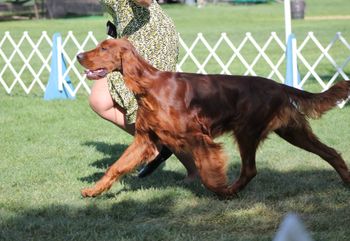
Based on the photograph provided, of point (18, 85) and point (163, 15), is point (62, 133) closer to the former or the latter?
point (163, 15)

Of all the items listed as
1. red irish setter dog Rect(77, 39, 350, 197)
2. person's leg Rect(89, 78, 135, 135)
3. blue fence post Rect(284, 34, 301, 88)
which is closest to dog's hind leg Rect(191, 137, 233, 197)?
red irish setter dog Rect(77, 39, 350, 197)

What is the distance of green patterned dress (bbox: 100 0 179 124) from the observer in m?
5.15

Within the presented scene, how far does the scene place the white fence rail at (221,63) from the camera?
11.0m

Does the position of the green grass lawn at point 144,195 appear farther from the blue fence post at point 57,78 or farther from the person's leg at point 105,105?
the blue fence post at point 57,78

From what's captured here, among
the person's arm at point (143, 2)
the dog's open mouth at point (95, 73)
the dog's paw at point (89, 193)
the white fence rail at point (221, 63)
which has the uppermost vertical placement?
the person's arm at point (143, 2)

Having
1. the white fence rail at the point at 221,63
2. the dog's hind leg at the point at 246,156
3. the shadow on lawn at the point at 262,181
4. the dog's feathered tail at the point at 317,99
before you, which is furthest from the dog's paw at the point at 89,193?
the white fence rail at the point at 221,63

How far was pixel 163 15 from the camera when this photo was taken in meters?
5.32

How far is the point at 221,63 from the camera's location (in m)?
11.1

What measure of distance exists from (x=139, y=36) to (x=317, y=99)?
1464 millimetres

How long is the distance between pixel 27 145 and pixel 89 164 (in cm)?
125

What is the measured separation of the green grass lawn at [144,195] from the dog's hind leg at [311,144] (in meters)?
0.13

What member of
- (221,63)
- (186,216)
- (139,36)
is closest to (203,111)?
(186,216)

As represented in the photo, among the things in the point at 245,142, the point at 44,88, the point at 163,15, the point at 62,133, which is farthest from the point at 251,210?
the point at 44,88

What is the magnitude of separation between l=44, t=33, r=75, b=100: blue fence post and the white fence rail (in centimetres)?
7
